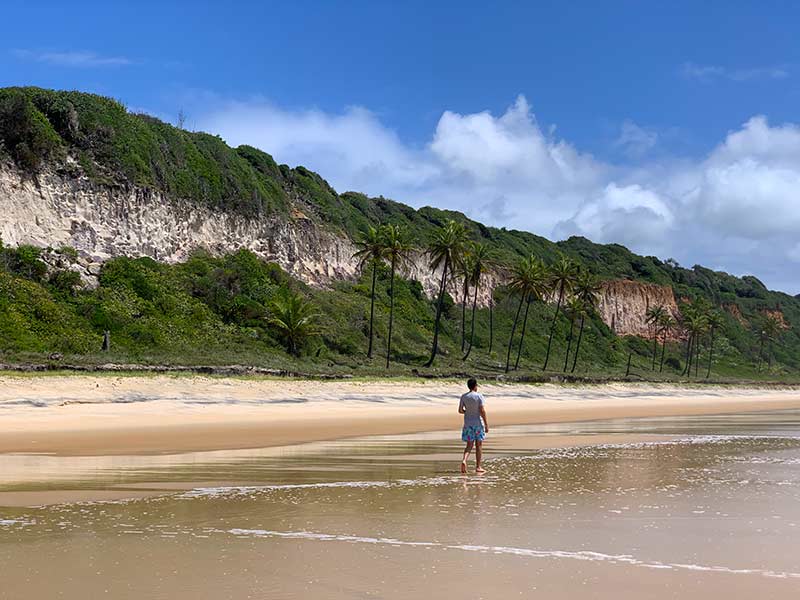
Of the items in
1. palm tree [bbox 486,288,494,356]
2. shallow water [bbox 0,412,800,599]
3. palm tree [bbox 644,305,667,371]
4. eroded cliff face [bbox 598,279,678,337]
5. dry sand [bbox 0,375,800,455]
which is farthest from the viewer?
eroded cliff face [bbox 598,279,678,337]

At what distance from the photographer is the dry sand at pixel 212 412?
18.7 m

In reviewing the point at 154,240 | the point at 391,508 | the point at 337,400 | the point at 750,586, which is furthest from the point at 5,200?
the point at 750,586

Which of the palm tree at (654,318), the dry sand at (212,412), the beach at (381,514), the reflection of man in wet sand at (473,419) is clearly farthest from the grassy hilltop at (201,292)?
the reflection of man in wet sand at (473,419)

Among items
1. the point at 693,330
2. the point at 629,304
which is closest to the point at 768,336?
the point at 629,304

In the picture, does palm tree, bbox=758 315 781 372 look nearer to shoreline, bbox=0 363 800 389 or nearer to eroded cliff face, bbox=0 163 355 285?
shoreline, bbox=0 363 800 389

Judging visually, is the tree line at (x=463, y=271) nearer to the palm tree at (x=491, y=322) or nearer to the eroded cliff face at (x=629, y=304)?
the palm tree at (x=491, y=322)

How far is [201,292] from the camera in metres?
52.0

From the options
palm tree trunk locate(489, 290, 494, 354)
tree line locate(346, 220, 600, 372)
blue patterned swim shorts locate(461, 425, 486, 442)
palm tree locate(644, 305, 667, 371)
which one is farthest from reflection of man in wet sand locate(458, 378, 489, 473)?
palm tree locate(644, 305, 667, 371)

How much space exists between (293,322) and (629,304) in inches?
2936

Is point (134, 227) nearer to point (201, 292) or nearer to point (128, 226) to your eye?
point (128, 226)

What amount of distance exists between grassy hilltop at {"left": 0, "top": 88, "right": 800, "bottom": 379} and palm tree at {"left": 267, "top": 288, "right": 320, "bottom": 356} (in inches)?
8.7

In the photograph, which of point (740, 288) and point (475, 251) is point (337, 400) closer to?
point (475, 251)

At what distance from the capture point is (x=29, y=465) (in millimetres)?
13750

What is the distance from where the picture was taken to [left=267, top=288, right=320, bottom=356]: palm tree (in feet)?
162
